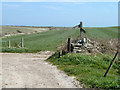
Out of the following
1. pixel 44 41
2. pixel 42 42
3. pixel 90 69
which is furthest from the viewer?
pixel 44 41

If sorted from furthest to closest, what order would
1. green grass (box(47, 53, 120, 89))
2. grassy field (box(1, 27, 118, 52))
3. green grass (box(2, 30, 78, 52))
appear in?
green grass (box(2, 30, 78, 52)), grassy field (box(1, 27, 118, 52)), green grass (box(47, 53, 120, 89))

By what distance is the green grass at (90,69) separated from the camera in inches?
427

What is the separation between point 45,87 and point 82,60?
6806 millimetres

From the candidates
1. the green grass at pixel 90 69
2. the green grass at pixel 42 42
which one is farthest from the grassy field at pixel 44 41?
the green grass at pixel 90 69

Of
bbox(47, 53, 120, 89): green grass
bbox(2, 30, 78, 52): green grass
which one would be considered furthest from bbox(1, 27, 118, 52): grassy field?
bbox(47, 53, 120, 89): green grass

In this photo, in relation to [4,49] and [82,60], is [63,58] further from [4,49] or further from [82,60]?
[4,49]

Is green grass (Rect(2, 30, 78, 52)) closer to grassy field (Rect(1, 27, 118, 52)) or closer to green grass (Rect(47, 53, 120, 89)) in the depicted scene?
grassy field (Rect(1, 27, 118, 52))

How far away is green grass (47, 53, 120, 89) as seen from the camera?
10.9 metres

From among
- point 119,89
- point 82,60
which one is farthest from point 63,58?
point 119,89

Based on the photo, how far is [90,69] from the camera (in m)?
14.4

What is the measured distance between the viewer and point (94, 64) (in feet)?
53.7

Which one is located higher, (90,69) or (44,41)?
(44,41)

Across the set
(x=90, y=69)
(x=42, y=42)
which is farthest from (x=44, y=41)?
(x=90, y=69)

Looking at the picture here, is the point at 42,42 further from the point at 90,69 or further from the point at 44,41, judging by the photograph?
the point at 90,69
